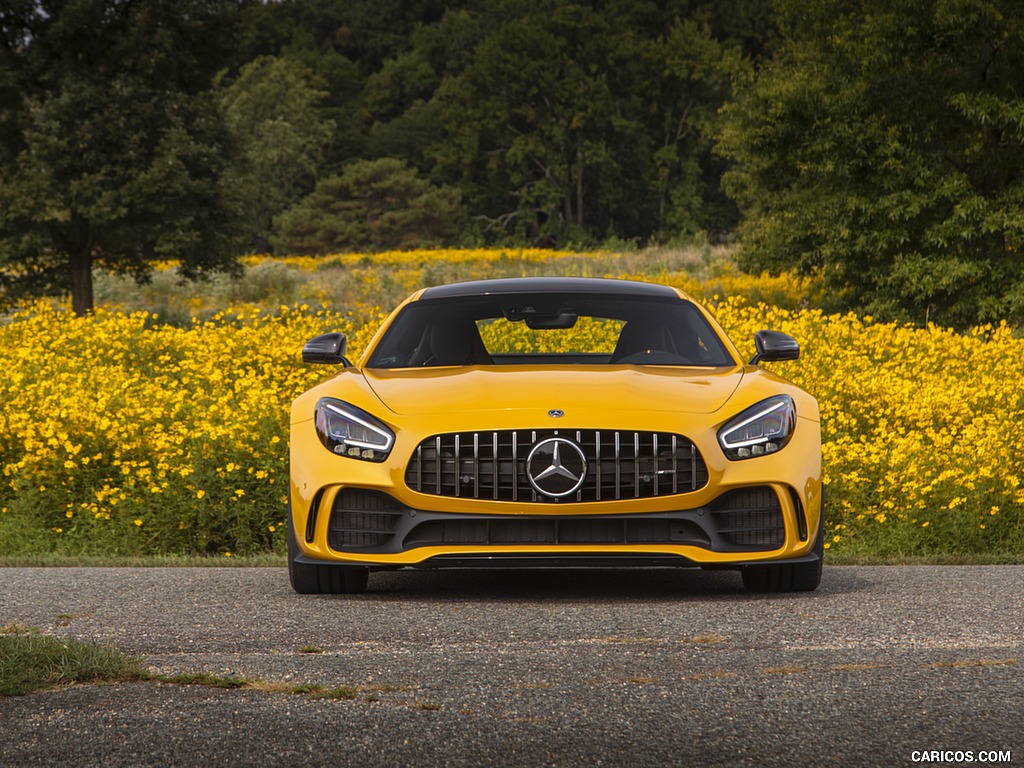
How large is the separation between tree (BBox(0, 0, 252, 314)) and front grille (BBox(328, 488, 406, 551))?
83.4 ft

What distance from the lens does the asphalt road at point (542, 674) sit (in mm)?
4035

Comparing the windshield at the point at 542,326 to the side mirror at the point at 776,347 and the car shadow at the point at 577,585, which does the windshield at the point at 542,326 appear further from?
the car shadow at the point at 577,585

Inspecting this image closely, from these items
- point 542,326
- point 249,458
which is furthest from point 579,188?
point 542,326

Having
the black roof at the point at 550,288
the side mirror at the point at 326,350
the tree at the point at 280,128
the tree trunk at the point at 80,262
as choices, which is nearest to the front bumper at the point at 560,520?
the side mirror at the point at 326,350

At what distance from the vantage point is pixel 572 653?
17.7ft

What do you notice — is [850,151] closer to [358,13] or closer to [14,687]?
[14,687]

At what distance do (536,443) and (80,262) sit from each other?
2810 cm

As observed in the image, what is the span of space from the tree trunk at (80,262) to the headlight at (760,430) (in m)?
27.7

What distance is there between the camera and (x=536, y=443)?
6.40m

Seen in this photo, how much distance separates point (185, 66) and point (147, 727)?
102 feet

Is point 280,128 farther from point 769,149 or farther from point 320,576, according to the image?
point 320,576

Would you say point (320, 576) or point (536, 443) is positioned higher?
point (536, 443)

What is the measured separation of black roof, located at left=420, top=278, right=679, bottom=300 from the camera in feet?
26.8

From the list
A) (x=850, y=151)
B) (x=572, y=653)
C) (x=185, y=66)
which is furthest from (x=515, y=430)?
(x=185, y=66)
